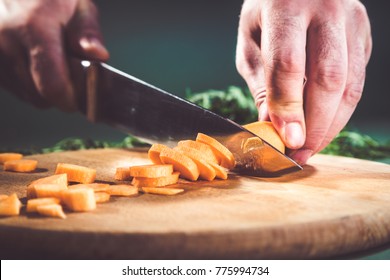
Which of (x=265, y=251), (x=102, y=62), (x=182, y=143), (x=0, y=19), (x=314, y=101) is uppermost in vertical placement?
(x=0, y=19)

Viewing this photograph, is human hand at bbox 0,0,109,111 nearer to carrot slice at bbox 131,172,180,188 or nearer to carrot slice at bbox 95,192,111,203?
carrot slice at bbox 131,172,180,188

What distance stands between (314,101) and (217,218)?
0.90 metres

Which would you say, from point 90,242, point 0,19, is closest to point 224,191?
point 90,242

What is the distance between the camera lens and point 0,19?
2588mm

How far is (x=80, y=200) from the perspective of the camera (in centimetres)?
181

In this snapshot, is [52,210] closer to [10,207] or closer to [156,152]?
[10,207]

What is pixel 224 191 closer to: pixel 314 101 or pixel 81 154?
pixel 314 101

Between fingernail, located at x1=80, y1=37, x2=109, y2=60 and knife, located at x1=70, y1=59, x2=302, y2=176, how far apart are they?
0.08 m

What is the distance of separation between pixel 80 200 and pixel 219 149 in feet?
2.48

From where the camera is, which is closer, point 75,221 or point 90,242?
point 90,242

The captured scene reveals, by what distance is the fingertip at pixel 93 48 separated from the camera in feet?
7.97

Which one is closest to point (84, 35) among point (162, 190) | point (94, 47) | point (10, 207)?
point (94, 47)

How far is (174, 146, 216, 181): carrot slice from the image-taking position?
7.43 feet

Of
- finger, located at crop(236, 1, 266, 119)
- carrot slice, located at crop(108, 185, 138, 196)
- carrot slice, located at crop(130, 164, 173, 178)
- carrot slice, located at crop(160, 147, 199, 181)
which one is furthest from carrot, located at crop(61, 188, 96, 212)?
finger, located at crop(236, 1, 266, 119)
